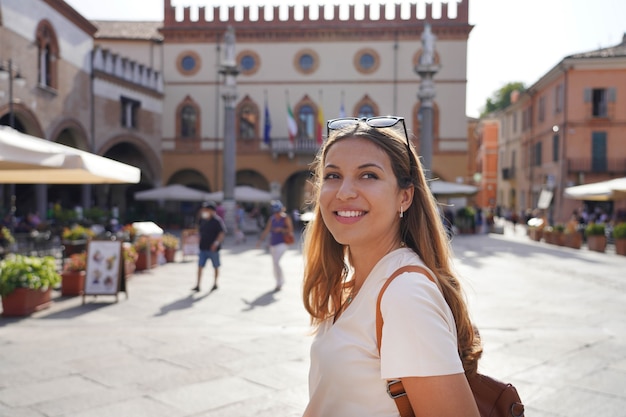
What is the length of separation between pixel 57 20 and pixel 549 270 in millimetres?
19311

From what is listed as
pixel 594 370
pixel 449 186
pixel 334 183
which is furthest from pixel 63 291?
pixel 449 186

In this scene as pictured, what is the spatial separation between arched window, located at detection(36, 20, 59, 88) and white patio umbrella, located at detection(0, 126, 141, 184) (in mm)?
14517

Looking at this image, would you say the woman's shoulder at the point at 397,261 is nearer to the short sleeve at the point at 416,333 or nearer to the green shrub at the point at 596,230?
the short sleeve at the point at 416,333

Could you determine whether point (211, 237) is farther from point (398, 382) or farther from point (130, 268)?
point (398, 382)

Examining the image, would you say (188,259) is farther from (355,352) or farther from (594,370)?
(355,352)

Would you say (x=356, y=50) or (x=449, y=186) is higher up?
(x=356, y=50)

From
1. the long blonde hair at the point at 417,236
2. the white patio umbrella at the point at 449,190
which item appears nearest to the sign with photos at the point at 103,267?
the long blonde hair at the point at 417,236

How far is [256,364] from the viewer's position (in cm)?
561

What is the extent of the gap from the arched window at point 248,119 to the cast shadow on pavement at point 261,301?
25.5 meters

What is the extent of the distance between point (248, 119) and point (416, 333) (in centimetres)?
3406

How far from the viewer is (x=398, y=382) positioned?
5.36 ft

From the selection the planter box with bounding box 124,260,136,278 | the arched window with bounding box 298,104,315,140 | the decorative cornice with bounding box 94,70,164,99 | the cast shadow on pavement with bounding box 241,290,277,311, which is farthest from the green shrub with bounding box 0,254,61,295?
the arched window with bounding box 298,104,315,140

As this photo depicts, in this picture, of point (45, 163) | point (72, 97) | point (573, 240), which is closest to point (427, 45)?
point (573, 240)

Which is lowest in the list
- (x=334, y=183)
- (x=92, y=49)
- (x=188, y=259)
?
(x=188, y=259)
